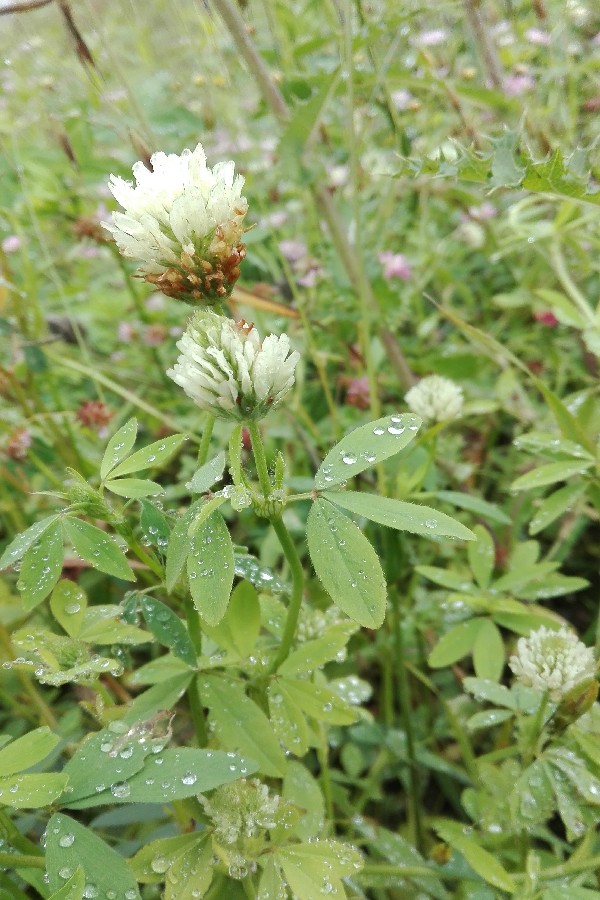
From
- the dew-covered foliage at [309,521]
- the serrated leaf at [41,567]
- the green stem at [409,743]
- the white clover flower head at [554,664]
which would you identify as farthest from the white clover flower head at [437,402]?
the serrated leaf at [41,567]

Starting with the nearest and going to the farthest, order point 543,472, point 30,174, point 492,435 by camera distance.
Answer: point 543,472, point 492,435, point 30,174

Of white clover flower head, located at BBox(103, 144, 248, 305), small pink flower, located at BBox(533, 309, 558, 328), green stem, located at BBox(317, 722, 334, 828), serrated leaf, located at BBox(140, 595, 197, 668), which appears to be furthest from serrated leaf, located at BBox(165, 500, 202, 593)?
small pink flower, located at BBox(533, 309, 558, 328)

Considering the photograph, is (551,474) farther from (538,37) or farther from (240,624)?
(538,37)

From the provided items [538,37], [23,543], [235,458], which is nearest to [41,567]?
[23,543]

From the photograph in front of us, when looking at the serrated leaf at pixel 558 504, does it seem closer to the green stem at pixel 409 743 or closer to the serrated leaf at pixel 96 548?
the green stem at pixel 409 743

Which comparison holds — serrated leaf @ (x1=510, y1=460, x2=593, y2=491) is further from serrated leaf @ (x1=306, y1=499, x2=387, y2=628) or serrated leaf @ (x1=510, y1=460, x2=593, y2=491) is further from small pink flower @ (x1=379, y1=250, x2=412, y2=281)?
small pink flower @ (x1=379, y1=250, x2=412, y2=281)

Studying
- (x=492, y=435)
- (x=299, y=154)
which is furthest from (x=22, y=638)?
(x=492, y=435)

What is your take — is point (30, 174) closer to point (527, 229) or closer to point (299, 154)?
point (299, 154)
